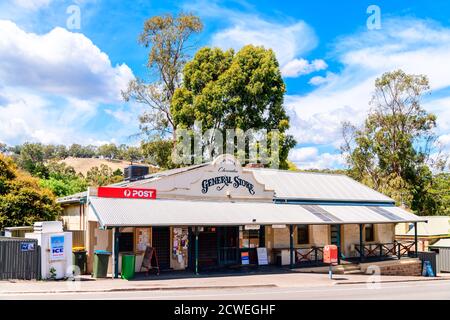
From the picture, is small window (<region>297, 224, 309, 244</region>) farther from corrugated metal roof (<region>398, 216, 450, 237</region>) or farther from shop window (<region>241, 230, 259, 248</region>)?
corrugated metal roof (<region>398, 216, 450, 237</region>)

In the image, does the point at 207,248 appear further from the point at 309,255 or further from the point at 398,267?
the point at 398,267

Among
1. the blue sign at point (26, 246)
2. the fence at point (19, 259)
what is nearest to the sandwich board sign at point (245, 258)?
the fence at point (19, 259)

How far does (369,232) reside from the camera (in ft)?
103

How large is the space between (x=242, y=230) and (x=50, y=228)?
9.68m

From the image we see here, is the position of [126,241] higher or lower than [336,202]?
lower

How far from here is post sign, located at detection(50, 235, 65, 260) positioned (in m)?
19.2

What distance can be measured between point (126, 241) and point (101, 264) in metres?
2.08

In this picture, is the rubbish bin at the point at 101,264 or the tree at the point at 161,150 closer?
the rubbish bin at the point at 101,264

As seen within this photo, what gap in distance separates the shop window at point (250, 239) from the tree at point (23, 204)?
9.57 metres

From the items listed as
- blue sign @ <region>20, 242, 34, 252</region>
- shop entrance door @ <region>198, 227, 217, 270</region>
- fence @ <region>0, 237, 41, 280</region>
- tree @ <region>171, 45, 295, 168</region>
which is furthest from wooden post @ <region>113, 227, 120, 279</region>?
tree @ <region>171, 45, 295, 168</region>

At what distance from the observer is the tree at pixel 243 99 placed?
40.5 meters

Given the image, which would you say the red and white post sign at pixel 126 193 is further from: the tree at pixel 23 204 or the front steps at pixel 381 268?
the front steps at pixel 381 268

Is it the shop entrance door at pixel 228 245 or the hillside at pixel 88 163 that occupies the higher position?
the hillside at pixel 88 163

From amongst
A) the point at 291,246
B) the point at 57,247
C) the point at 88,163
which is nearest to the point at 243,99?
the point at 291,246
